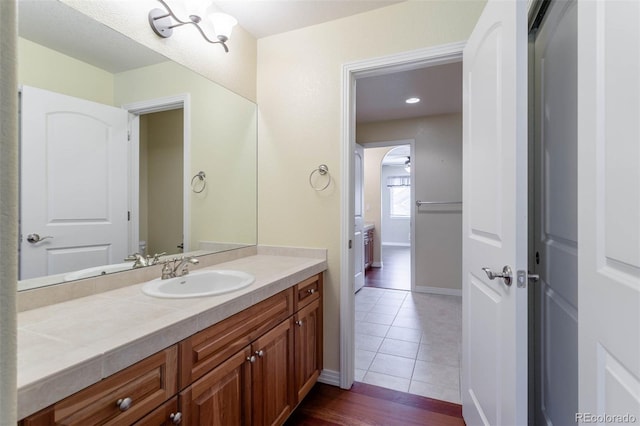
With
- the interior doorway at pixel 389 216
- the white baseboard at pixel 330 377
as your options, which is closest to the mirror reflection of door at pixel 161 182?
the white baseboard at pixel 330 377

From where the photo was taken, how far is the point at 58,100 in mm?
1152

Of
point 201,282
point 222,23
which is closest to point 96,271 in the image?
point 201,282

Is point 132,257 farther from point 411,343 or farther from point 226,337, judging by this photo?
point 411,343

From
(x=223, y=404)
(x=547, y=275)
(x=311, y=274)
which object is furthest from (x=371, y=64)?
(x=223, y=404)

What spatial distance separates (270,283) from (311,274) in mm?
451

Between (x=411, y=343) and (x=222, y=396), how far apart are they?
6.42ft

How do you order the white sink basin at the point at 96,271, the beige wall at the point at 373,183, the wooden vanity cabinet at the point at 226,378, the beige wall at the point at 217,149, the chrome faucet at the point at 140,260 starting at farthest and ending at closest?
1. the beige wall at the point at 373,183
2. the beige wall at the point at 217,149
3. the chrome faucet at the point at 140,260
4. the white sink basin at the point at 96,271
5. the wooden vanity cabinet at the point at 226,378

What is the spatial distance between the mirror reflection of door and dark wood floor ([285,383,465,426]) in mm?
1195

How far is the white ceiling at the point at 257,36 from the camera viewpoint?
1.14 metres

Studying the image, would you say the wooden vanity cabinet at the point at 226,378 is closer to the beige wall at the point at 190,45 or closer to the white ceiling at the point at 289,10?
the beige wall at the point at 190,45

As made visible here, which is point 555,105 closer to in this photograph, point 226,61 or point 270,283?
point 270,283

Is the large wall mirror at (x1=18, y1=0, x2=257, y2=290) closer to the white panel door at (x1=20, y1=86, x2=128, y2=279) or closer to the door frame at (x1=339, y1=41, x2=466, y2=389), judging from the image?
the white panel door at (x1=20, y1=86, x2=128, y2=279)

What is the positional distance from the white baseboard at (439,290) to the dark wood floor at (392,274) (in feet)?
0.73

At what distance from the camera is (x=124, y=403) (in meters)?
0.77
